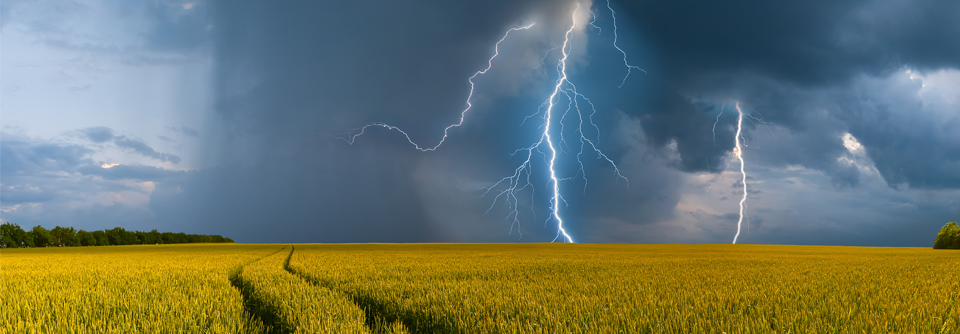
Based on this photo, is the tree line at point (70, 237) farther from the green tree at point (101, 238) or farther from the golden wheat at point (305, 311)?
the golden wheat at point (305, 311)

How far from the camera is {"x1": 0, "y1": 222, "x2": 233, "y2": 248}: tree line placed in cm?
9231

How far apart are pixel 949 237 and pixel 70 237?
182 m

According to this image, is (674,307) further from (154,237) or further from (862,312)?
(154,237)

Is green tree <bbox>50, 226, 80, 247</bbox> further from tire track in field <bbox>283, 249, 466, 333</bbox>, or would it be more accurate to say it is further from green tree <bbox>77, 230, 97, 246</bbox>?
tire track in field <bbox>283, 249, 466, 333</bbox>

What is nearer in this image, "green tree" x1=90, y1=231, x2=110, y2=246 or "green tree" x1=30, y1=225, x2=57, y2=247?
"green tree" x1=30, y1=225, x2=57, y2=247

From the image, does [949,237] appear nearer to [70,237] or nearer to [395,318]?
[395,318]

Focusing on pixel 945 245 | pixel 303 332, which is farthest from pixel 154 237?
pixel 945 245

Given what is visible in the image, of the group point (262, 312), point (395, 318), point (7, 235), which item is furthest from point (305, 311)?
point (7, 235)

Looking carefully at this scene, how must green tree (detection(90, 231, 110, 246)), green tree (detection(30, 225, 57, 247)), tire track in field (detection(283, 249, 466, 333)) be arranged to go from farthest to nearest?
green tree (detection(90, 231, 110, 246)) < green tree (detection(30, 225, 57, 247)) < tire track in field (detection(283, 249, 466, 333))

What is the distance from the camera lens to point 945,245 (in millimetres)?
64375

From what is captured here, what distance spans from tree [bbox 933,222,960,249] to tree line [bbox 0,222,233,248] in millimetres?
175213

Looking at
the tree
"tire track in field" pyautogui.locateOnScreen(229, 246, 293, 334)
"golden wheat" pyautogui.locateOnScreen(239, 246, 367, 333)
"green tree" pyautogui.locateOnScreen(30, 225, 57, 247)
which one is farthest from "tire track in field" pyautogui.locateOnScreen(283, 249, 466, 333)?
"green tree" pyautogui.locateOnScreen(30, 225, 57, 247)

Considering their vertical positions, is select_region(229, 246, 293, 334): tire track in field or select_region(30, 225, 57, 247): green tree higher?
select_region(229, 246, 293, 334): tire track in field

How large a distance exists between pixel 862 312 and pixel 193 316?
30.0 feet
